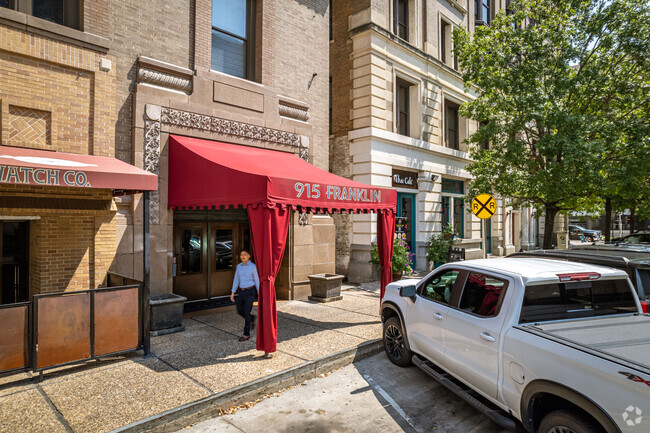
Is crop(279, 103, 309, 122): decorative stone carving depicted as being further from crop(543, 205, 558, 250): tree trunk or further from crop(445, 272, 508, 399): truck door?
crop(543, 205, 558, 250): tree trunk

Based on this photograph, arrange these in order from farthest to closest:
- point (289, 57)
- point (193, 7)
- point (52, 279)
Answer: point (289, 57) < point (193, 7) < point (52, 279)

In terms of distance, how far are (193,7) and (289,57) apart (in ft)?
10.1

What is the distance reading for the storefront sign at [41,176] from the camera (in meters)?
5.27

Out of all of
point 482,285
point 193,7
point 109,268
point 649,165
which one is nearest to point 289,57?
point 193,7

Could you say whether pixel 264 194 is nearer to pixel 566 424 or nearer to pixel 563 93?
pixel 566 424

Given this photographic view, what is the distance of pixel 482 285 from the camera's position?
523 centimetres

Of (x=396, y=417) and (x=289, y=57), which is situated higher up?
(x=289, y=57)

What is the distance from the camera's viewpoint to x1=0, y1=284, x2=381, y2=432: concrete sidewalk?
15.5 feet

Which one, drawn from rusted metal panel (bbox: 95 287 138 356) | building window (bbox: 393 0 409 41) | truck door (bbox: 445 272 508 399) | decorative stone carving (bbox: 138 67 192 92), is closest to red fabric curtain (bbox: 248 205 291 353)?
rusted metal panel (bbox: 95 287 138 356)

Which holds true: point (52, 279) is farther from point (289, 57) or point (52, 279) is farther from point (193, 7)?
point (289, 57)

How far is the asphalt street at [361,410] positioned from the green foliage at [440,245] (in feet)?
33.9

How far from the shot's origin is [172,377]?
5863mm

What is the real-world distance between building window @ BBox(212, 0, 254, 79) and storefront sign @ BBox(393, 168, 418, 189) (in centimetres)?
714

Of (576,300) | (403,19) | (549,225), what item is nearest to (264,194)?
(576,300)
